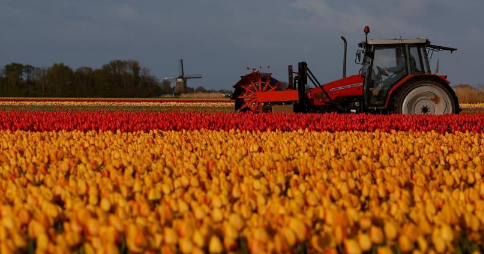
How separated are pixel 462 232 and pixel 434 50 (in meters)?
12.2

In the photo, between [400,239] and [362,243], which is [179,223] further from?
[400,239]

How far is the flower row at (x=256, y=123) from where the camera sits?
1154 cm

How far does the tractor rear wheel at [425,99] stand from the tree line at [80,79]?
59920 mm

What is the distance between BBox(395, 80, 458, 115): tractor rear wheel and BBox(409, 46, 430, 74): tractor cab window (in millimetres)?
767

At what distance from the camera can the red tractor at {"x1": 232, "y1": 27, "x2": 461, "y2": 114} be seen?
559 inches

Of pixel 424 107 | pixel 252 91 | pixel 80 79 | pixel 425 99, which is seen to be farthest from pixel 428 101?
pixel 80 79

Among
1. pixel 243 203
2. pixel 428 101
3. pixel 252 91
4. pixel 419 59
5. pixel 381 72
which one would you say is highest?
pixel 419 59

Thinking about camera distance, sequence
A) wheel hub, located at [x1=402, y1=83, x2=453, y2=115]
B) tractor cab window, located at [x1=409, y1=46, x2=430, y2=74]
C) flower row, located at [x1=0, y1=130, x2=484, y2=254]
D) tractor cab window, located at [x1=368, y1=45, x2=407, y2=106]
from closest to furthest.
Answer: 1. flower row, located at [x1=0, y1=130, x2=484, y2=254]
2. wheel hub, located at [x1=402, y1=83, x2=453, y2=115]
3. tractor cab window, located at [x1=368, y1=45, x2=407, y2=106]
4. tractor cab window, located at [x1=409, y1=46, x2=430, y2=74]

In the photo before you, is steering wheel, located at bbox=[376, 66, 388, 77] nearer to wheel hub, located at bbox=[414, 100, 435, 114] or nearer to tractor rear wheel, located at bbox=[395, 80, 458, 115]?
tractor rear wheel, located at bbox=[395, 80, 458, 115]

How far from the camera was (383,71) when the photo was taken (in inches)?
580

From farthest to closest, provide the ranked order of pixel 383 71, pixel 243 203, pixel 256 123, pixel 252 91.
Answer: pixel 252 91 < pixel 383 71 < pixel 256 123 < pixel 243 203

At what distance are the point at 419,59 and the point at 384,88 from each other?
129cm

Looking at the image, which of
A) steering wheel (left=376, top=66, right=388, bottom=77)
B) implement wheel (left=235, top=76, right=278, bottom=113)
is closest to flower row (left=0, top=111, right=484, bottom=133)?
steering wheel (left=376, top=66, right=388, bottom=77)

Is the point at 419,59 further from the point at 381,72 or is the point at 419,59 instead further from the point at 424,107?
the point at 424,107
